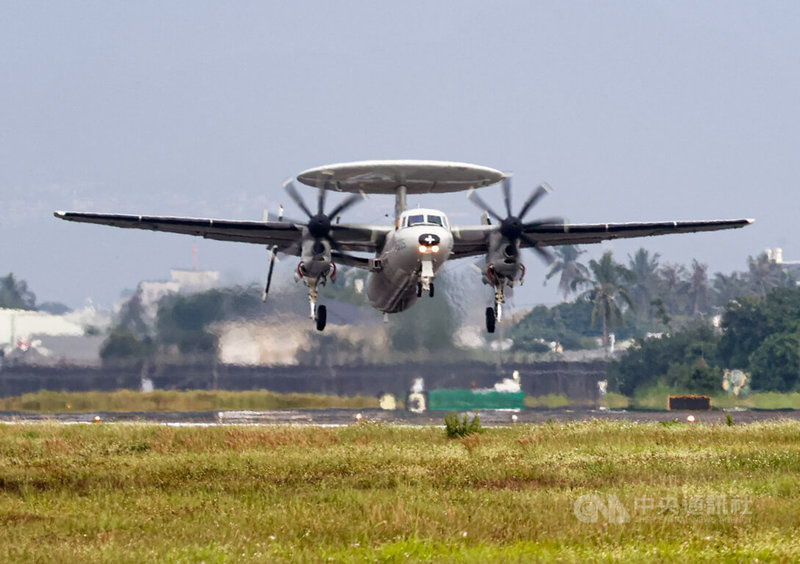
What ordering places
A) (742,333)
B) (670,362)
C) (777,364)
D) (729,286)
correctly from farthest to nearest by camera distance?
(729,286)
(742,333)
(670,362)
(777,364)

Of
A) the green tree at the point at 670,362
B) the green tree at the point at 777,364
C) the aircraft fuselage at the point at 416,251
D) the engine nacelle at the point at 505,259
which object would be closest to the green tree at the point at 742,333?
the green tree at the point at 670,362

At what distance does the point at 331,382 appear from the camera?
5359cm

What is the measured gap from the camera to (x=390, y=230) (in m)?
37.6

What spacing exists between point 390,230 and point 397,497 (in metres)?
21.2

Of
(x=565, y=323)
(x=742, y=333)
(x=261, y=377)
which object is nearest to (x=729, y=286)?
(x=565, y=323)

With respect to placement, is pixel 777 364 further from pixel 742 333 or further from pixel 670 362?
pixel 670 362

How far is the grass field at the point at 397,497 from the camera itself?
12.9m

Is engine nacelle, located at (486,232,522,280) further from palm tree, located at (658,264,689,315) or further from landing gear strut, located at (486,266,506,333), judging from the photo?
palm tree, located at (658,264,689,315)

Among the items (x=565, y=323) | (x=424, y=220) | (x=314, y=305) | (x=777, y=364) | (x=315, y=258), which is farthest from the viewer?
A: (x=565, y=323)

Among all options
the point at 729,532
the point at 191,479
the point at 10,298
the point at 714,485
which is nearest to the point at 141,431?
the point at 191,479

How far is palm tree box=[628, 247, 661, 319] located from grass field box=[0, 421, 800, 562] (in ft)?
345

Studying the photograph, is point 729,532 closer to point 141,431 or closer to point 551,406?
point 141,431

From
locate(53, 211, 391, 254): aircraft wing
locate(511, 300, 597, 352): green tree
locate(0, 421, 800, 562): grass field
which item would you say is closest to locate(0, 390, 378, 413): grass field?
locate(53, 211, 391, 254): aircraft wing

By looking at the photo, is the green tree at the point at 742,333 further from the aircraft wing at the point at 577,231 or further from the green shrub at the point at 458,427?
the green shrub at the point at 458,427
